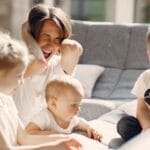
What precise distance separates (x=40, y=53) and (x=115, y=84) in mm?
1266

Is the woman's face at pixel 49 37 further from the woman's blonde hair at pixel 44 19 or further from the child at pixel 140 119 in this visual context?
the child at pixel 140 119

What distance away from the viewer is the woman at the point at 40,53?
2148 millimetres

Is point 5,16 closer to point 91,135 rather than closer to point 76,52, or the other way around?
point 76,52

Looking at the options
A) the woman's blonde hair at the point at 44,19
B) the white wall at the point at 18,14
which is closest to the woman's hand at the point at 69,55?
the woman's blonde hair at the point at 44,19

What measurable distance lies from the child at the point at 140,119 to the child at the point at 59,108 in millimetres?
125

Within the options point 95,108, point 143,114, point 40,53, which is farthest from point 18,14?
point 143,114

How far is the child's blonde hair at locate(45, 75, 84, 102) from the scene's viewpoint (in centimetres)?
195

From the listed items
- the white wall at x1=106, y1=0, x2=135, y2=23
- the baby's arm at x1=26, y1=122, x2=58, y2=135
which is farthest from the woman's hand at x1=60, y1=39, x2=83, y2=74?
the white wall at x1=106, y1=0, x2=135, y2=23

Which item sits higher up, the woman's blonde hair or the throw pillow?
the woman's blonde hair

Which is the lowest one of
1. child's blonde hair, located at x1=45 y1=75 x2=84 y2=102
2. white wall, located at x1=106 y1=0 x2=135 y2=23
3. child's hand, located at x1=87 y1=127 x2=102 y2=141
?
child's hand, located at x1=87 y1=127 x2=102 y2=141

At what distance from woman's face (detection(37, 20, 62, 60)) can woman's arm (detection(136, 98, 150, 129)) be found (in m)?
0.48

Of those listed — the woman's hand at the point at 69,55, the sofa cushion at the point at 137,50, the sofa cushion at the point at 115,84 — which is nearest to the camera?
the woman's hand at the point at 69,55

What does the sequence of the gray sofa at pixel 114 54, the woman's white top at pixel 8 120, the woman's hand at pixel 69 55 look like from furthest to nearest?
the gray sofa at pixel 114 54
the woman's hand at pixel 69 55
the woman's white top at pixel 8 120

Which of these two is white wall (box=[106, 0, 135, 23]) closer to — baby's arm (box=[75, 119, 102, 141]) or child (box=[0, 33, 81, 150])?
baby's arm (box=[75, 119, 102, 141])
